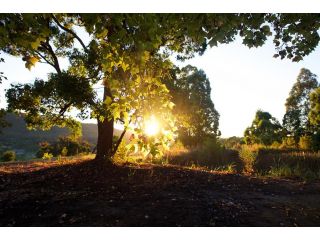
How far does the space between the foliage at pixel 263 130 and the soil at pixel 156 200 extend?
23.3 metres

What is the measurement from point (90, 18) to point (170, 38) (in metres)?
7.02

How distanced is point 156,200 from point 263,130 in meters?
30.5

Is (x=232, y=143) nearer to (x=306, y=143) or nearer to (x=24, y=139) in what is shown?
(x=306, y=143)

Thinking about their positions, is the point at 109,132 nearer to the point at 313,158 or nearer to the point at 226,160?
the point at 226,160

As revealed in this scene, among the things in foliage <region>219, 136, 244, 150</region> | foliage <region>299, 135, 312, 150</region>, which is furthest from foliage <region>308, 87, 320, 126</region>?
foliage <region>219, 136, 244, 150</region>

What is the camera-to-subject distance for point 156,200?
18.0 feet

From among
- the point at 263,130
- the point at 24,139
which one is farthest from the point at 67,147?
the point at 24,139

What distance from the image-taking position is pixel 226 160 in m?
15.7

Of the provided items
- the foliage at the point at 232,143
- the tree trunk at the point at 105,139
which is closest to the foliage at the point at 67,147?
the foliage at the point at 232,143

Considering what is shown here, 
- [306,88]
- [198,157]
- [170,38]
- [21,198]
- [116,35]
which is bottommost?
[21,198]

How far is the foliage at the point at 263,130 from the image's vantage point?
97.6ft

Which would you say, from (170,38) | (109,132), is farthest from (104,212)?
(170,38)

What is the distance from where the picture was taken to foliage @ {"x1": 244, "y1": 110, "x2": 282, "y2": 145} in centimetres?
2975

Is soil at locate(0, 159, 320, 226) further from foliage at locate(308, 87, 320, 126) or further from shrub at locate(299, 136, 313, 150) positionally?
foliage at locate(308, 87, 320, 126)
